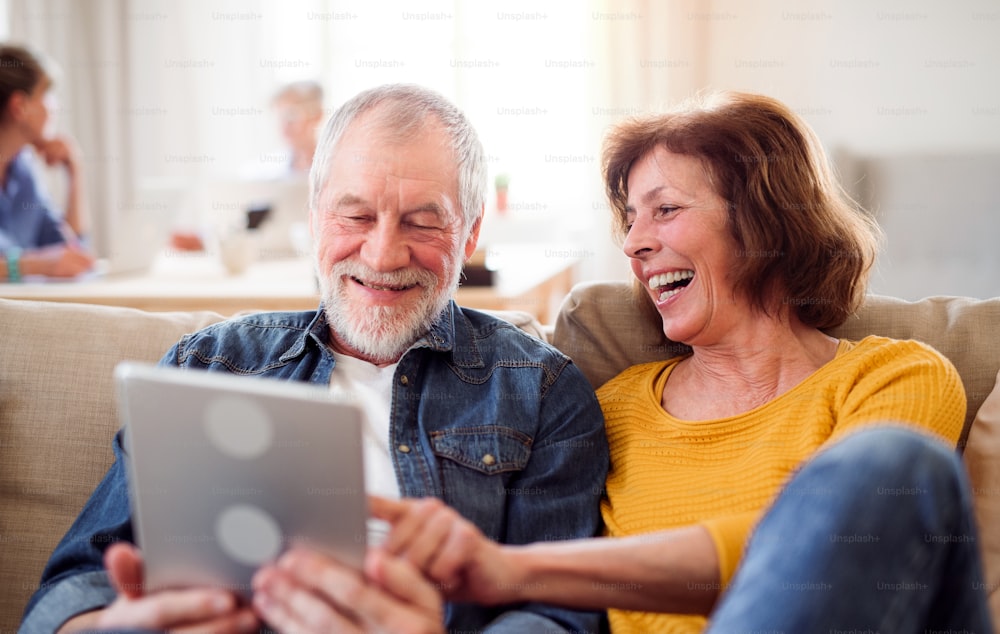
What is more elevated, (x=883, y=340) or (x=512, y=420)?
(x=883, y=340)

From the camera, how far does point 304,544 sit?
904 millimetres

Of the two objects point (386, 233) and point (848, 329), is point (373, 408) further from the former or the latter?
point (848, 329)

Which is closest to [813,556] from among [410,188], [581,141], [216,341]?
[410,188]

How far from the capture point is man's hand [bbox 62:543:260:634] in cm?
92

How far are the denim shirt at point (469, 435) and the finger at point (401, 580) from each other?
268 mm

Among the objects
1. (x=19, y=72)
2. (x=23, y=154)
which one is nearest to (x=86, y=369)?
(x=19, y=72)

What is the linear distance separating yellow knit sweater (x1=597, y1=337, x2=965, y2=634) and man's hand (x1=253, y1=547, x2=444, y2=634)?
446 millimetres

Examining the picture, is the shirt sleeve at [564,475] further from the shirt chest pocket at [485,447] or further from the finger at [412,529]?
the finger at [412,529]

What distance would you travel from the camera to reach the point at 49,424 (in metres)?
1.51

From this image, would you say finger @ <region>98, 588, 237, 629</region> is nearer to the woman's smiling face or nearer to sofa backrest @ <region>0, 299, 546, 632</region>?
sofa backrest @ <region>0, 299, 546, 632</region>

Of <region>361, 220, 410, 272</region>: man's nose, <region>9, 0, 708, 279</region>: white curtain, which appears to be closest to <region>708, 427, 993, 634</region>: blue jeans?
<region>361, 220, 410, 272</region>: man's nose

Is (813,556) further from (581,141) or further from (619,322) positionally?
(581,141)

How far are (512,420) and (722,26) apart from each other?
11.4 ft

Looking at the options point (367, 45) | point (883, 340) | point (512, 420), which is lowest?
point (512, 420)
